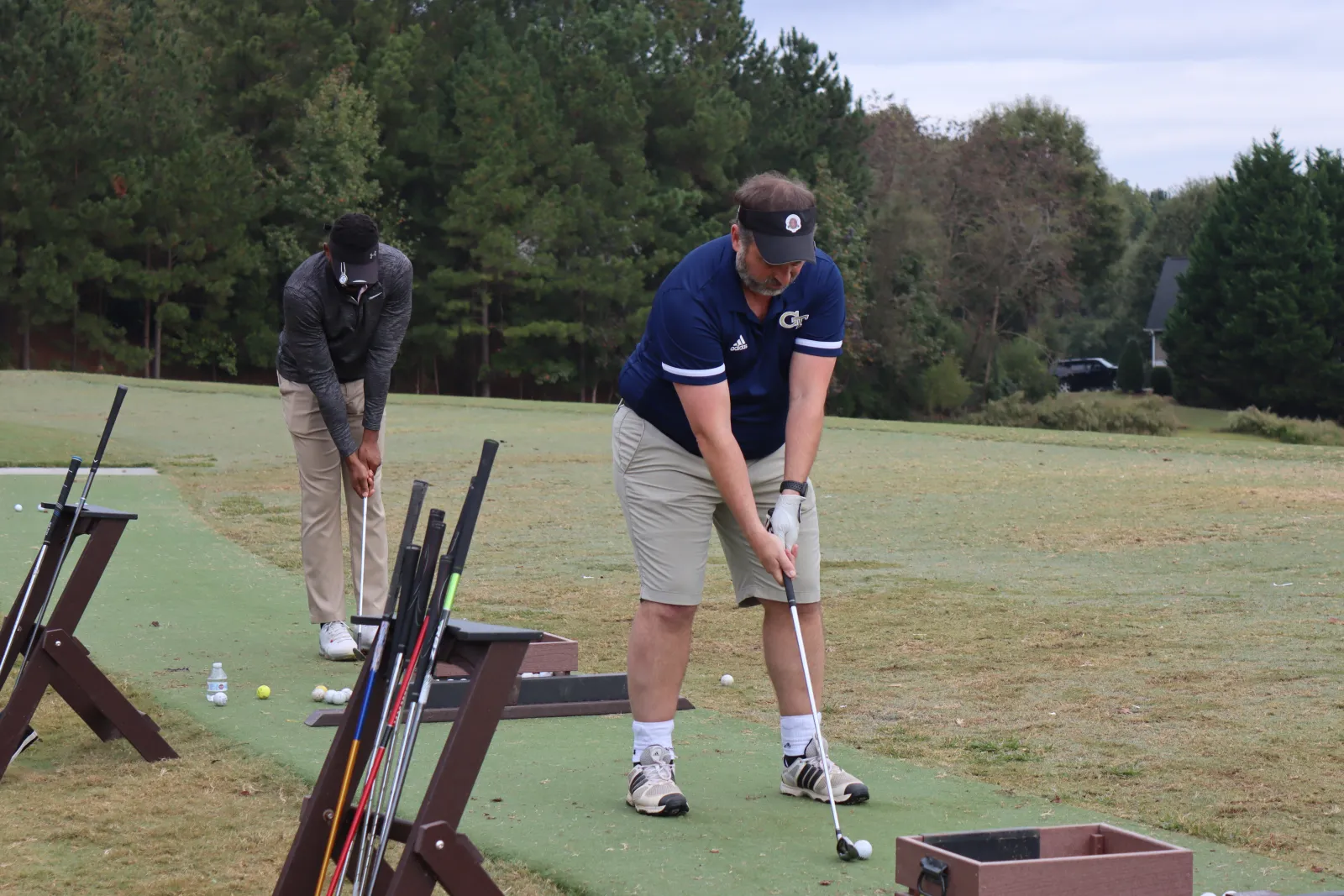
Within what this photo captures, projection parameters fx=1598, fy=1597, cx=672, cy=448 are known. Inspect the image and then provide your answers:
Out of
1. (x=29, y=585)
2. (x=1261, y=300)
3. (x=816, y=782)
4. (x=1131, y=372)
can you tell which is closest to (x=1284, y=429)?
(x=1261, y=300)

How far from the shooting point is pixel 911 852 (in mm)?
3336

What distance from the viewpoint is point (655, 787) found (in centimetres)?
454

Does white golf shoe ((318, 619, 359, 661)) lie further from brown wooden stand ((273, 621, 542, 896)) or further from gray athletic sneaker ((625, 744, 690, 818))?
brown wooden stand ((273, 621, 542, 896))

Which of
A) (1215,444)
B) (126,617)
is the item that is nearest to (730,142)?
(1215,444)

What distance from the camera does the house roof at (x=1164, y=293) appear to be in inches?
2800

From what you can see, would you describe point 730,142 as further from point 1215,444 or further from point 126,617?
point 126,617

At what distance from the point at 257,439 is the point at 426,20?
122ft

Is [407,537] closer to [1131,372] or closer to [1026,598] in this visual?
[1026,598]

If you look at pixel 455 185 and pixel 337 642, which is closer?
pixel 337 642

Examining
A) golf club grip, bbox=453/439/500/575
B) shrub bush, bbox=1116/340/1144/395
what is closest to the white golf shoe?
golf club grip, bbox=453/439/500/575

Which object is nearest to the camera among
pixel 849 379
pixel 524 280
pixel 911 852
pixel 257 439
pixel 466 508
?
pixel 466 508

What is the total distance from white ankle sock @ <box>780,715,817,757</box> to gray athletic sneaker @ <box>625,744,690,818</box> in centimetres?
37

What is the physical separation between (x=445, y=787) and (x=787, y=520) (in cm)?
166

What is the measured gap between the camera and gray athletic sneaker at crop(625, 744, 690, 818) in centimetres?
450
